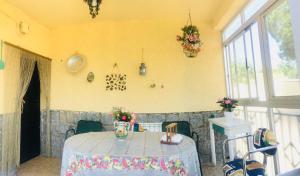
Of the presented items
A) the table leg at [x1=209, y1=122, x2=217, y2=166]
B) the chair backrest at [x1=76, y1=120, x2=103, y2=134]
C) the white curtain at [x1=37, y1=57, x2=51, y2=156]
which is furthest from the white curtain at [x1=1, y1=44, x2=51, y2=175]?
the table leg at [x1=209, y1=122, x2=217, y2=166]

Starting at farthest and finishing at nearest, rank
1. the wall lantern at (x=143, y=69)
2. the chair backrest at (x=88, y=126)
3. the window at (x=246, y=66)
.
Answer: the wall lantern at (x=143, y=69)
the chair backrest at (x=88, y=126)
the window at (x=246, y=66)

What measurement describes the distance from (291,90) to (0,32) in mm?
4188

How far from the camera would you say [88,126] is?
352 cm

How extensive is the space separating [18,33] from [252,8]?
398 centimetres

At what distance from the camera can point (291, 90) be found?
1929 millimetres

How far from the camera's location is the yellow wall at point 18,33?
114 inches

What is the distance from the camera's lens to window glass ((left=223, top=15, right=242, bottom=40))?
3.10m

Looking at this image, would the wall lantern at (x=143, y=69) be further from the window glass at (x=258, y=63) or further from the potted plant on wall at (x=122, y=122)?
the window glass at (x=258, y=63)

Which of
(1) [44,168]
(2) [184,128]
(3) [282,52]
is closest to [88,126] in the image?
(1) [44,168]

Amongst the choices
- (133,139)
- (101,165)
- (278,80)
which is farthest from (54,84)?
(278,80)

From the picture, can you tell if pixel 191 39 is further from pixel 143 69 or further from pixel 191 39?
pixel 143 69

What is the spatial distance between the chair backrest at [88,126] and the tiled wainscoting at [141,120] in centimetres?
15

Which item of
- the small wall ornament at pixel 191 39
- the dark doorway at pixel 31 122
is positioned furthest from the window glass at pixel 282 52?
the dark doorway at pixel 31 122

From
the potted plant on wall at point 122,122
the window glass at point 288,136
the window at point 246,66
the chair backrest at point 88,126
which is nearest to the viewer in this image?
the window glass at point 288,136
